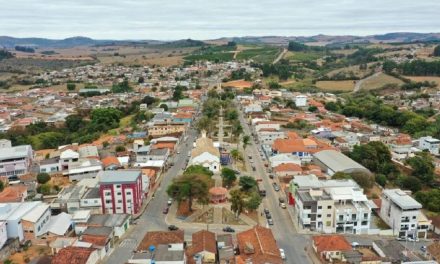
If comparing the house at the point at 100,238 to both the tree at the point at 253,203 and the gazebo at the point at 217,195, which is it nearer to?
the gazebo at the point at 217,195

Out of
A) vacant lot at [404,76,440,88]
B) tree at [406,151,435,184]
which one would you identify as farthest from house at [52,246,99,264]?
vacant lot at [404,76,440,88]

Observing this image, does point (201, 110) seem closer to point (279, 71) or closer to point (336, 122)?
point (336, 122)

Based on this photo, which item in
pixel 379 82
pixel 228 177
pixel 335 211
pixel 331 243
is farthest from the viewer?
pixel 379 82

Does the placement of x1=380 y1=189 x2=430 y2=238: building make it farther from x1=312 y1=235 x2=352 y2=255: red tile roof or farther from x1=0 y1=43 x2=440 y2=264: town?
x1=312 y1=235 x2=352 y2=255: red tile roof

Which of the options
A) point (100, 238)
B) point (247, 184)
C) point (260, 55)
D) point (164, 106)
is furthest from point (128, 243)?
point (260, 55)

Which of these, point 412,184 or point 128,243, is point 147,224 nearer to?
point 128,243

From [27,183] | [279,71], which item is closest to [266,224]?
[27,183]

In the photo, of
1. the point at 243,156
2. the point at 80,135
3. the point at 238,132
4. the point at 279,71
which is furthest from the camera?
the point at 279,71
